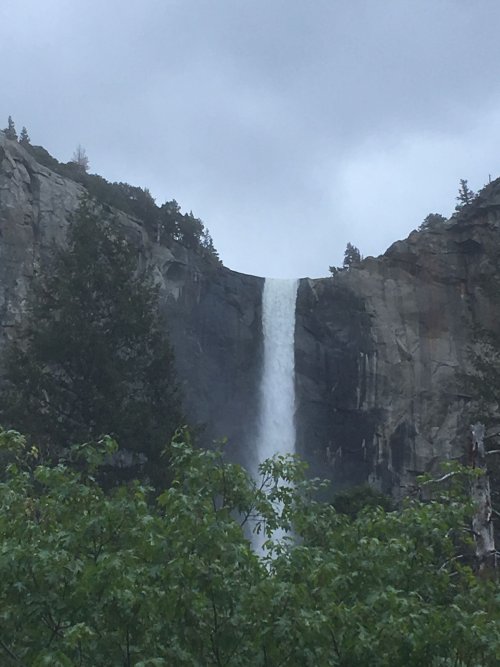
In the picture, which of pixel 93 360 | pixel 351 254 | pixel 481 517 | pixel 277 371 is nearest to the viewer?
pixel 481 517

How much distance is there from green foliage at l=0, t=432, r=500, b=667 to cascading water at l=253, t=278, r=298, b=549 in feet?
137

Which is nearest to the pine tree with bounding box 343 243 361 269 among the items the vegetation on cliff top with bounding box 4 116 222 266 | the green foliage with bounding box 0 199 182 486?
the vegetation on cliff top with bounding box 4 116 222 266

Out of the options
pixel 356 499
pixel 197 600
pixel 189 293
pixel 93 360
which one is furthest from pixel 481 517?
pixel 189 293

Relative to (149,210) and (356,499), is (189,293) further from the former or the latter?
(356,499)

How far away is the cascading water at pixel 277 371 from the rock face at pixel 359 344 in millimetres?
446

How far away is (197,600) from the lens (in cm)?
931

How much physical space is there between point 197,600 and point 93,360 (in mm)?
25436

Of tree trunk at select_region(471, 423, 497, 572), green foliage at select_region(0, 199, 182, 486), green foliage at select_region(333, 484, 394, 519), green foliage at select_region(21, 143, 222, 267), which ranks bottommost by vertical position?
green foliage at select_region(333, 484, 394, 519)

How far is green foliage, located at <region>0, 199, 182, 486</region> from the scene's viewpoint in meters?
32.8

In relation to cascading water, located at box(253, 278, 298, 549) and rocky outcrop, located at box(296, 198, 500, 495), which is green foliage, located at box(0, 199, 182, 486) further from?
rocky outcrop, located at box(296, 198, 500, 495)

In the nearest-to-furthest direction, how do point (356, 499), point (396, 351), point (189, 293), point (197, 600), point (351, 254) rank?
1. point (197, 600)
2. point (356, 499)
3. point (396, 351)
4. point (189, 293)
5. point (351, 254)

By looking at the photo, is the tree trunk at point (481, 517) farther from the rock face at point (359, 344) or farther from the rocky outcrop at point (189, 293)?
the rock face at point (359, 344)

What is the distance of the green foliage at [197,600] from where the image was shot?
29.9 feet

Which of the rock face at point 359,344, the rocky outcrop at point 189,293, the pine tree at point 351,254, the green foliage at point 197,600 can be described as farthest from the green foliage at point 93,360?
the pine tree at point 351,254
